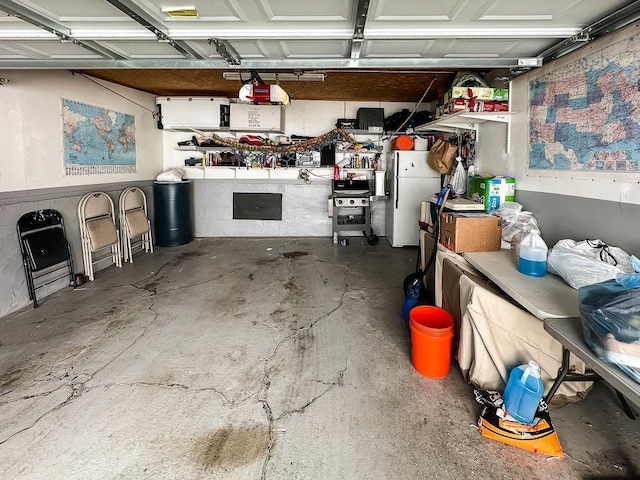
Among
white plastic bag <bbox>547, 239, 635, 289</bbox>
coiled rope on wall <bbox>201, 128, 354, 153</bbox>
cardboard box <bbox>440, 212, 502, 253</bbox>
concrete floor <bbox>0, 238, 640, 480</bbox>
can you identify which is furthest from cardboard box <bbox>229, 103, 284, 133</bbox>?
→ white plastic bag <bbox>547, 239, 635, 289</bbox>

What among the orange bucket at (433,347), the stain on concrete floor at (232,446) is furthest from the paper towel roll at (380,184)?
the stain on concrete floor at (232,446)

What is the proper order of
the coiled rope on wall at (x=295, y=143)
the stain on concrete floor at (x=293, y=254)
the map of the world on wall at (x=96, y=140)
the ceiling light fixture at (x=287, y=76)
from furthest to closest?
the coiled rope on wall at (x=295, y=143) < the stain on concrete floor at (x=293, y=254) < the ceiling light fixture at (x=287, y=76) < the map of the world on wall at (x=96, y=140)

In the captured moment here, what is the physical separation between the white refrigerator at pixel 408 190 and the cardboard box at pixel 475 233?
270cm

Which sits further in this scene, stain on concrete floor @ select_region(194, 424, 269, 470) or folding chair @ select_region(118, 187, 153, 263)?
folding chair @ select_region(118, 187, 153, 263)

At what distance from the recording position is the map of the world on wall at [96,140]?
3.96m

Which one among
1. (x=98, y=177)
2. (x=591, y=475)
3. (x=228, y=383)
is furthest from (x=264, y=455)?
(x=98, y=177)

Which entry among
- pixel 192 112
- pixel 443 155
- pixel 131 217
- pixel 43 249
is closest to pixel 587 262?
pixel 443 155

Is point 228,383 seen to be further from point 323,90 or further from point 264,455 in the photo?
point 323,90

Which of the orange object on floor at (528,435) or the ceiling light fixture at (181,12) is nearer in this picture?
the orange object on floor at (528,435)

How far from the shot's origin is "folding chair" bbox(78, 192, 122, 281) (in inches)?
158

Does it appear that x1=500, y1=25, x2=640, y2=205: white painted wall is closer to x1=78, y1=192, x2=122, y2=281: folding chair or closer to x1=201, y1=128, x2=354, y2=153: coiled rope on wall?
x1=201, y1=128, x2=354, y2=153: coiled rope on wall

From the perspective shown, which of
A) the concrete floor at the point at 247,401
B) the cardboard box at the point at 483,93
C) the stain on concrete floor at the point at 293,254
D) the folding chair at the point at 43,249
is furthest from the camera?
the stain on concrete floor at the point at 293,254

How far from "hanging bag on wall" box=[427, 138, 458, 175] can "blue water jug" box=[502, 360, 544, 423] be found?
3202mm

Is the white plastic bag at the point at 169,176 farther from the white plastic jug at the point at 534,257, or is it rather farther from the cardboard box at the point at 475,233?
the white plastic jug at the point at 534,257
